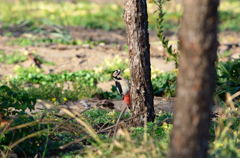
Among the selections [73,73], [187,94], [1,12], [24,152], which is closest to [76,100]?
[73,73]

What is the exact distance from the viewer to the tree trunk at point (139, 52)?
10.4ft

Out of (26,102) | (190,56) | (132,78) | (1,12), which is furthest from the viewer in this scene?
(1,12)

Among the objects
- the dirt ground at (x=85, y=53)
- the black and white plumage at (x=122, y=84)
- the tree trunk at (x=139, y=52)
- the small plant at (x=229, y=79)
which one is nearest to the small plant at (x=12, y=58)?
the dirt ground at (x=85, y=53)

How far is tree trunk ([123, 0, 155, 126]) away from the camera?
317 centimetres

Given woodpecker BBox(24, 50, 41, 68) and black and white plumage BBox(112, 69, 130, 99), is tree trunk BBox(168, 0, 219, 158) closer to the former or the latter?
black and white plumage BBox(112, 69, 130, 99)

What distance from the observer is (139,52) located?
3.20m

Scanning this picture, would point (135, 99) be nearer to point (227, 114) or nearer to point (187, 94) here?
point (227, 114)

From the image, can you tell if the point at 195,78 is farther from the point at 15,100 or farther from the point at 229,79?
the point at 229,79

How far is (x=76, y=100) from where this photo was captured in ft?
17.6

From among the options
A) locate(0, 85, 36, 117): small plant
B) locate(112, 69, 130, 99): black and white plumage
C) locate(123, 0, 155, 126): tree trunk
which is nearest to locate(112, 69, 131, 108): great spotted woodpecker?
locate(112, 69, 130, 99): black and white plumage

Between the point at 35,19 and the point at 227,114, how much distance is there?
8882 millimetres

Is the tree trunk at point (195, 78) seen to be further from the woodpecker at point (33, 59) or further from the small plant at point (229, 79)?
the woodpecker at point (33, 59)

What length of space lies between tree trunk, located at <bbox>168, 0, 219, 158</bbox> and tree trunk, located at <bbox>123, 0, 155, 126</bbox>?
1416 mm

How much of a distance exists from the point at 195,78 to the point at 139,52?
1499mm
